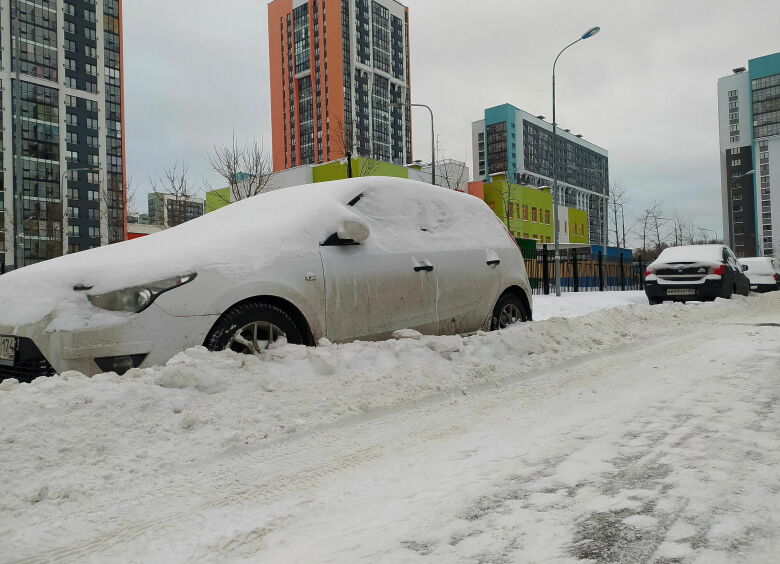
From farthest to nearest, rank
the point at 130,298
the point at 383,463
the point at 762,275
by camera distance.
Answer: the point at 762,275, the point at 130,298, the point at 383,463

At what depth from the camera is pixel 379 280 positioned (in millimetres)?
4691

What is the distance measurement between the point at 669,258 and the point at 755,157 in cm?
11527

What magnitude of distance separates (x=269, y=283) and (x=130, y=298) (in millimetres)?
887

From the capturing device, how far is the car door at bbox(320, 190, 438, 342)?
14.4ft

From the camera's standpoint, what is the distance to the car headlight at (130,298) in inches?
137

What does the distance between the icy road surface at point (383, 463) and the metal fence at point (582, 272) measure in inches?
543

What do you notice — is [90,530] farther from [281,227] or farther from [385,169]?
[385,169]

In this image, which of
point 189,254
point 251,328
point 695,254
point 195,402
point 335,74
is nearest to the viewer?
point 195,402

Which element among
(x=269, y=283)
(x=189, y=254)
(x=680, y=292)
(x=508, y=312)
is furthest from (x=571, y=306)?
(x=189, y=254)

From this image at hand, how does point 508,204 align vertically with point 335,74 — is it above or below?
below

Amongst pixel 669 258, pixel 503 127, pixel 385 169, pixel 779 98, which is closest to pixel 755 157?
pixel 779 98

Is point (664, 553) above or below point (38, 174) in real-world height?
below

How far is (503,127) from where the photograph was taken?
114 meters

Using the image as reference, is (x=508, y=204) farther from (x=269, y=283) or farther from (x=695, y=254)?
(x=269, y=283)
